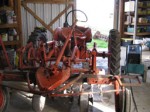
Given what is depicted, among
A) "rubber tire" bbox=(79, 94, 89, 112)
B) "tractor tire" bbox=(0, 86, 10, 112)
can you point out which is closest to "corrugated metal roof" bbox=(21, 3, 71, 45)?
"tractor tire" bbox=(0, 86, 10, 112)

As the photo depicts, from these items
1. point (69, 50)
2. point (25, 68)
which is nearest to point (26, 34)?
point (69, 50)

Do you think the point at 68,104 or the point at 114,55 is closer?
the point at 68,104

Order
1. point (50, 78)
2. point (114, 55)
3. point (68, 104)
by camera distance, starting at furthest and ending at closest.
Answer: point (114, 55)
point (68, 104)
point (50, 78)

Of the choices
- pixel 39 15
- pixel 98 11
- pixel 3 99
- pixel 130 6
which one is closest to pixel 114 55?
pixel 3 99

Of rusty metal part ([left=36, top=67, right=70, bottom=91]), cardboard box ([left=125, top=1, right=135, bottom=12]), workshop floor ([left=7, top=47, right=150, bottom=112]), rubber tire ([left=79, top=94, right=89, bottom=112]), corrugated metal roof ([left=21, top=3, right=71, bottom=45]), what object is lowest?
workshop floor ([left=7, top=47, right=150, bottom=112])

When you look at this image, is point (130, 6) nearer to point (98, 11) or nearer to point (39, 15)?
point (39, 15)

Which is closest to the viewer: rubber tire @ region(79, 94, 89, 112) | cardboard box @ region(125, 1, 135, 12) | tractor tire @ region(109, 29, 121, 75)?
rubber tire @ region(79, 94, 89, 112)

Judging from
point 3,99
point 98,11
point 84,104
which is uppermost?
point 98,11

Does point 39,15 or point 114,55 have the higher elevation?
point 39,15

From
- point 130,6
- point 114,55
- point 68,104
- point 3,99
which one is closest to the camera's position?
point 3,99

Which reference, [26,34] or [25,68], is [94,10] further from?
[25,68]

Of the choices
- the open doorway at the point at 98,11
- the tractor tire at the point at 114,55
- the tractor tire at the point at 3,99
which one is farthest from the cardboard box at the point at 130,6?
the tractor tire at the point at 3,99

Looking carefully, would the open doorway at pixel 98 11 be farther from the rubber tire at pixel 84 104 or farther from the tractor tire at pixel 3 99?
the tractor tire at pixel 3 99

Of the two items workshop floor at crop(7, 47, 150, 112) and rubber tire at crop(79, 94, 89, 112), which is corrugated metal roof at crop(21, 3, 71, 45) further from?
rubber tire at crop(79, 94, 89, 112)
